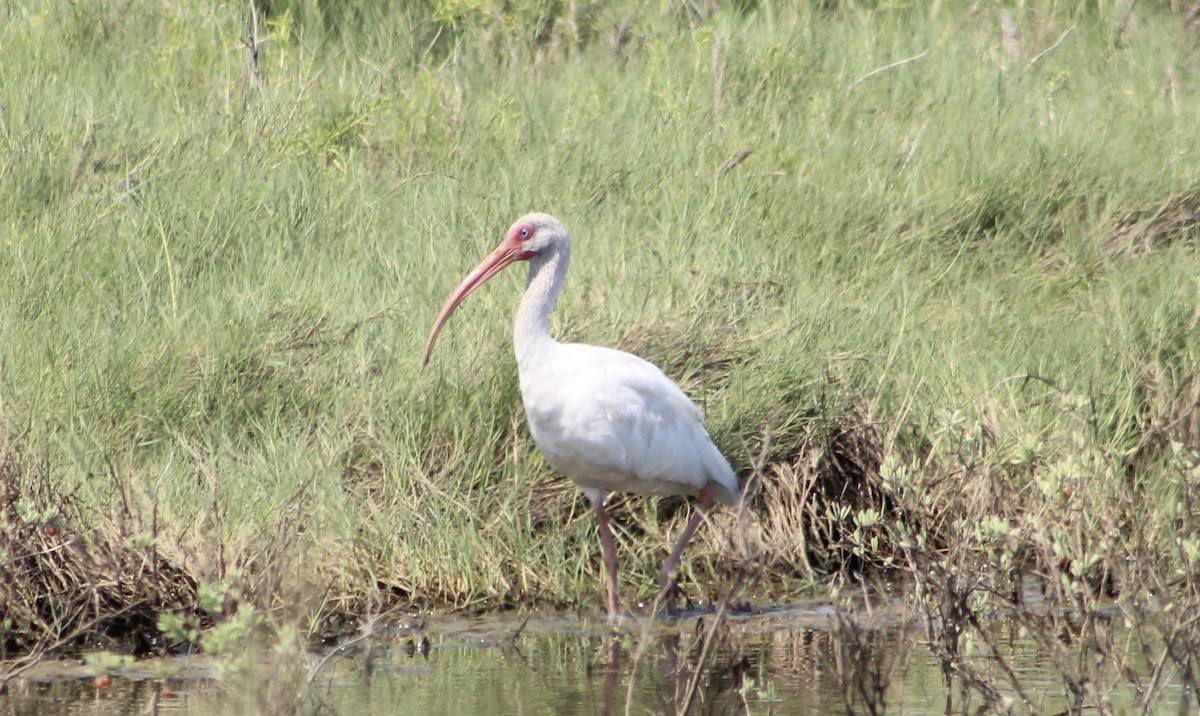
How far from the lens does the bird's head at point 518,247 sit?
6.11 meters

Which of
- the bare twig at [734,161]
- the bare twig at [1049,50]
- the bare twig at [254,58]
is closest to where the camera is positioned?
the bare twig at [734,161]

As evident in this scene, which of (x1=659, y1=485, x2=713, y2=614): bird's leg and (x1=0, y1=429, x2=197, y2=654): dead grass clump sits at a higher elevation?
(x1=0, y1=429, x2=197, y2=654): dead grass clump

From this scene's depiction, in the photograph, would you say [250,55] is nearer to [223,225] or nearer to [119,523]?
[223,225]

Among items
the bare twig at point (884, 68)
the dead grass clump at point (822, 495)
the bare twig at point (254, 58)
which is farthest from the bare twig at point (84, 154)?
the bare twig at point (884, 68)

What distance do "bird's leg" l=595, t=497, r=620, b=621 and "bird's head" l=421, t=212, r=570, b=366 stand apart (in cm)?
80

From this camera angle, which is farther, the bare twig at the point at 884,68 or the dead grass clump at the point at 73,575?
the bare twig at the point at 884,68

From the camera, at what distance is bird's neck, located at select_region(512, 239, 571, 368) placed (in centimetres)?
585

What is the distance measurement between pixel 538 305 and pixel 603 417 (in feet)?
1.62

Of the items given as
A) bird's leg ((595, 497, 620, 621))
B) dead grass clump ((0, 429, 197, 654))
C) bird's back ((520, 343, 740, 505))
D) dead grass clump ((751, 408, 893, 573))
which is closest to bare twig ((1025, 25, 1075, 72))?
dead grass clump ((751, 408, 893, 573))

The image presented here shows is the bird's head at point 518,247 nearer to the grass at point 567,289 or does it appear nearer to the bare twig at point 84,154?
the grass at point 567,289

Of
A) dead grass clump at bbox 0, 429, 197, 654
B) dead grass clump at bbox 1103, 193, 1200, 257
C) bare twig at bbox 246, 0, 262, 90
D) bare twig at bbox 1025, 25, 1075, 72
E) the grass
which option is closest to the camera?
dead grass clump at bbox 0, 429, 197, 654

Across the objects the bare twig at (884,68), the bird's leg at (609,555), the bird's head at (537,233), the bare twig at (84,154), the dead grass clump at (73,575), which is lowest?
the bird's leg at (609,555)

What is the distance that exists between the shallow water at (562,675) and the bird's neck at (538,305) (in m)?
0.88

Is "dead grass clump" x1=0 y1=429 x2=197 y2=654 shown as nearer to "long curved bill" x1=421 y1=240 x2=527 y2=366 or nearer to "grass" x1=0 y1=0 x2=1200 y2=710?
"grass" x1=0 y1=0 x2=1200 y2=710
